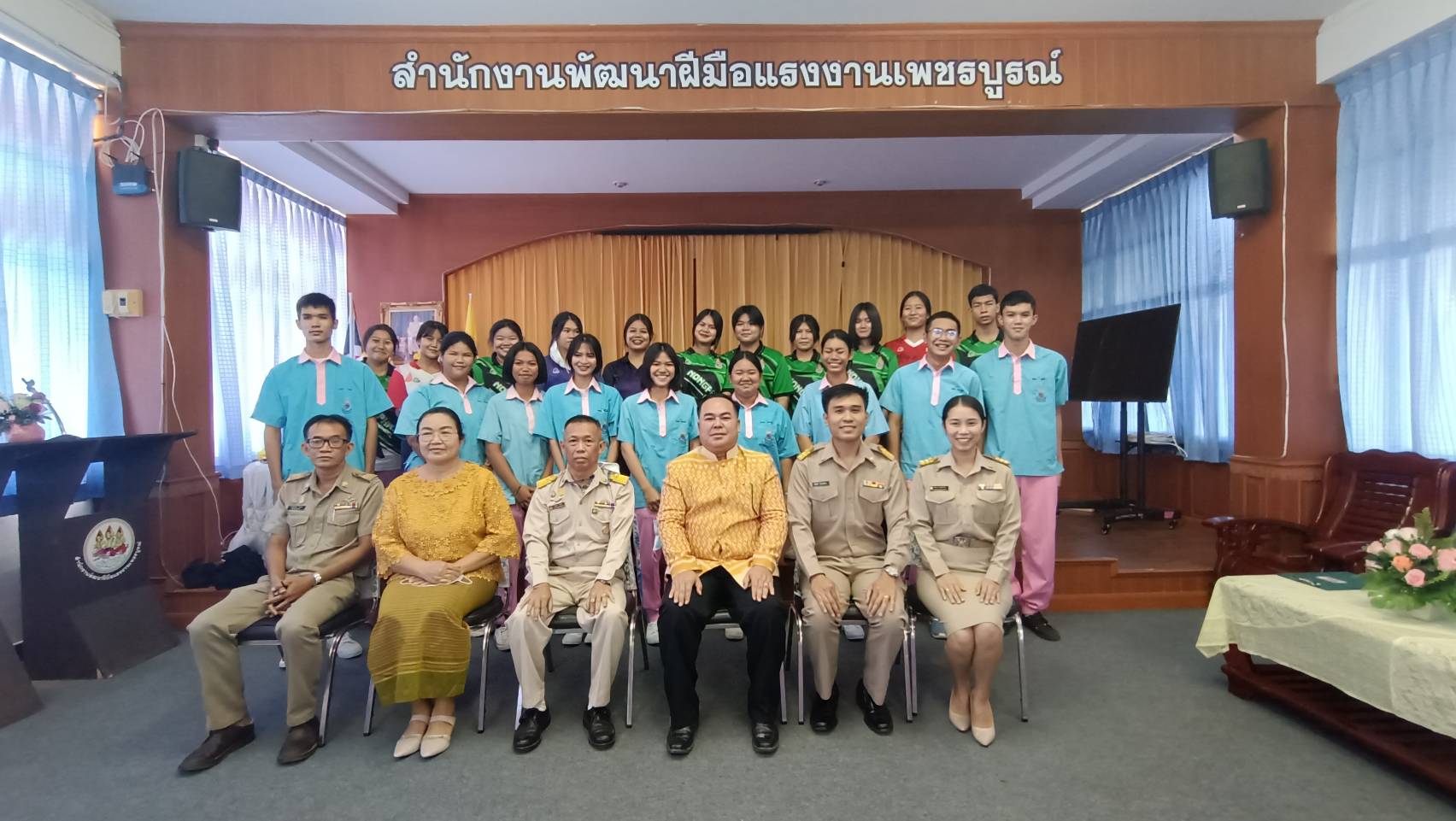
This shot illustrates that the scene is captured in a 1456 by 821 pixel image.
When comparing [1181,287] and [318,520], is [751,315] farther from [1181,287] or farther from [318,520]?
[1181,287]

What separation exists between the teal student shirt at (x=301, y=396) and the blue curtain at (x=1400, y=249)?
17.9 feet

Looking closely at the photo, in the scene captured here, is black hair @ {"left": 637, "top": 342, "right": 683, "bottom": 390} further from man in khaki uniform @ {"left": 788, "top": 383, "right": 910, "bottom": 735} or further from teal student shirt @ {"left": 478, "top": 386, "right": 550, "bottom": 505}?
man in khaki uniform @ {"left": 788, "top": 383, "right": 910, "bottom": 735}

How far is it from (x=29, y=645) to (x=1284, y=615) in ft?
17.8

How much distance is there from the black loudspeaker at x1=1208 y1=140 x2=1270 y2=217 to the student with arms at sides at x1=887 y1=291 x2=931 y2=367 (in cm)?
182

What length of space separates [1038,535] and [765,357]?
194cm

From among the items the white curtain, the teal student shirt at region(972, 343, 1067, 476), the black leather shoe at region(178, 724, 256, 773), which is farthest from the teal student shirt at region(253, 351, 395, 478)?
the teal student shirt at region(972, 343, 1067, 476)

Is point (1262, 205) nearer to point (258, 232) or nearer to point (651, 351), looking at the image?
point (651, 351)

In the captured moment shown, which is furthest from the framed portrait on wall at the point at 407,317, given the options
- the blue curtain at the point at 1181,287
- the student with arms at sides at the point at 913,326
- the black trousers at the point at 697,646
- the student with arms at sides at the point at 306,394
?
the blue curtain at the point at 1181,287

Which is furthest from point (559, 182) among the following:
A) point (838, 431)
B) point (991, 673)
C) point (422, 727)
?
point (991, 673)

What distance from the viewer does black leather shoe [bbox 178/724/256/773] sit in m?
2.45

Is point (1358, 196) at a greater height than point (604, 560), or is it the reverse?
point (1358, 196)

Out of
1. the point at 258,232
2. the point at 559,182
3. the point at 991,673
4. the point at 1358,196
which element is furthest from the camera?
the point at 559,182

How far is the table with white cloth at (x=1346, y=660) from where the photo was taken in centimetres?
217

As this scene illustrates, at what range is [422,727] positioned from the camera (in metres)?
2.62
